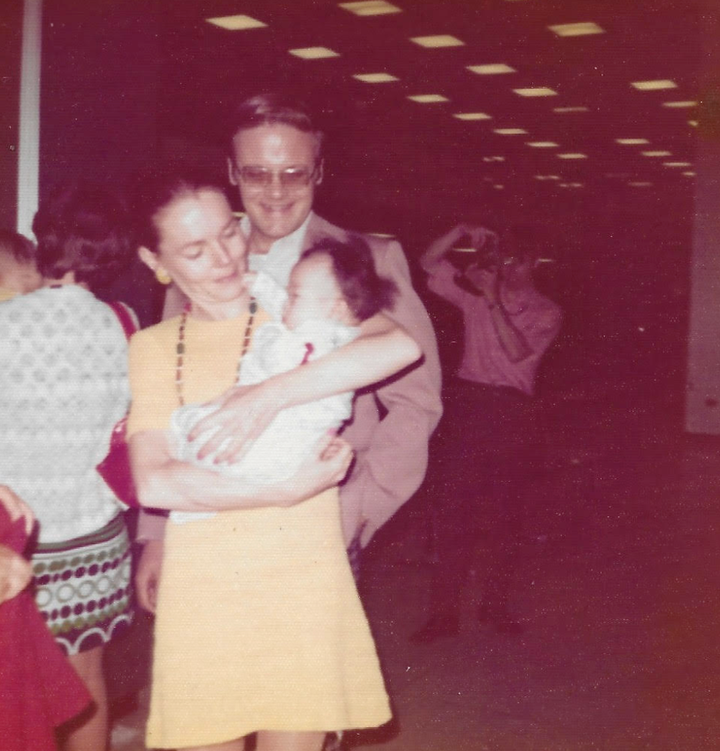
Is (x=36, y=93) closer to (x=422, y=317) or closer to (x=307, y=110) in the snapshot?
(x=307, y=110)

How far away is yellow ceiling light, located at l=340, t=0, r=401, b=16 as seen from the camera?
1688mm

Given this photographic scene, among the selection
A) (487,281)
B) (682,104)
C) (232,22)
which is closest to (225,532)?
(232,22)

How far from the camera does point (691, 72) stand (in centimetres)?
542

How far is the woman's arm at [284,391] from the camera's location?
1.26 m

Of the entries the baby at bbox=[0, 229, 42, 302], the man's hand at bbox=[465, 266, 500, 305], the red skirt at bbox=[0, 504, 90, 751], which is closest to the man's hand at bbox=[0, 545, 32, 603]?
the red skirt at bbox=[0, 504, 90, 751]

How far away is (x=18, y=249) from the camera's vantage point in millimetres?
1494

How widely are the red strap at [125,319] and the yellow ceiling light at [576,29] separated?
864 millimetres

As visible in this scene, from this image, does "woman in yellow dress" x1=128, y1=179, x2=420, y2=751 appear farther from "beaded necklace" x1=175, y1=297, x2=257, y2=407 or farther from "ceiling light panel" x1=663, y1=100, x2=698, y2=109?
"ceiling light panel" x1=663, y1=100, x2=698, y2=109

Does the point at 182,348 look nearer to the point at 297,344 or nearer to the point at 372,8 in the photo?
the point at 297,344

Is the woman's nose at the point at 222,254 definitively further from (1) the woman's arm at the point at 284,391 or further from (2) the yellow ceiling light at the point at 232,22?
(2) the yellow ceiling light at the point at 232,22

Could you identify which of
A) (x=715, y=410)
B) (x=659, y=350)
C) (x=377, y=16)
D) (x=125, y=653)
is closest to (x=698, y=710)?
(x=125, y=653)

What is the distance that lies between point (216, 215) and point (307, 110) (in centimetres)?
21

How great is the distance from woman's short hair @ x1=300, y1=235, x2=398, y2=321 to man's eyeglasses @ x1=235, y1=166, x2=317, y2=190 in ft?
0.40

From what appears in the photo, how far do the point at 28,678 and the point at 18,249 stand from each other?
2.04ft
